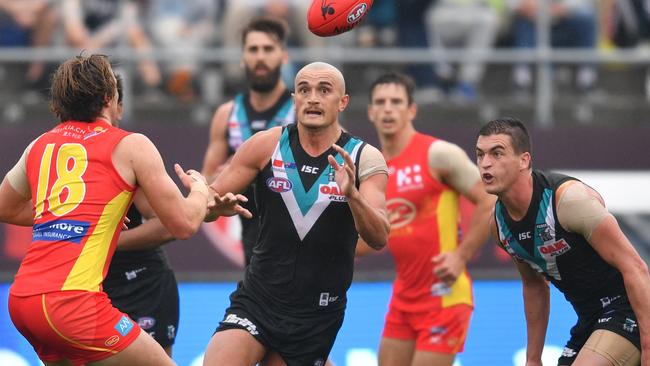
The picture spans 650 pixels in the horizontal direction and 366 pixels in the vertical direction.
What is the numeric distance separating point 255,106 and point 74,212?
3678 millimetres

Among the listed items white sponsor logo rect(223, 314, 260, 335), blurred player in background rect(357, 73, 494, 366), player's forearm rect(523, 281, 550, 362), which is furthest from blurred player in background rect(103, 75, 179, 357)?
player's forearm rect(523, 281, 550, 362)

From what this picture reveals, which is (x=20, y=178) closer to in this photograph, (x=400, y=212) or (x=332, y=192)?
(x=332, y=192)

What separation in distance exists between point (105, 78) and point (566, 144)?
783 cm

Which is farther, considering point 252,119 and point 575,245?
point 252,119

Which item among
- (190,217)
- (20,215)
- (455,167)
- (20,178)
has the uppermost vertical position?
(455,167)

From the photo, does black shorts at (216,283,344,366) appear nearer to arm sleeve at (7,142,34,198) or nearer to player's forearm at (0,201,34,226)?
player's forearm at (0,201,34,226)

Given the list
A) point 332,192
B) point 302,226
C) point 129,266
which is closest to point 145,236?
point 129,266

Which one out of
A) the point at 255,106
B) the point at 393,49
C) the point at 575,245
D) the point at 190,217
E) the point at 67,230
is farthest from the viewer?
the point at 393,49

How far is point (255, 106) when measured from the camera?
9.76 meters

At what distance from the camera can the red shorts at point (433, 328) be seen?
928 cm

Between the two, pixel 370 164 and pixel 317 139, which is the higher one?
pixel 317 139

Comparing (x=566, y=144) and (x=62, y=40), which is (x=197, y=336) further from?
(x=566, y=144)

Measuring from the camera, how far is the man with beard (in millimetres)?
9688

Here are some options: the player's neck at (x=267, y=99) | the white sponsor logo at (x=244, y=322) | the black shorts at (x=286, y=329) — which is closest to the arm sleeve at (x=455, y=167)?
the player's neck at (x=267, y=99)
